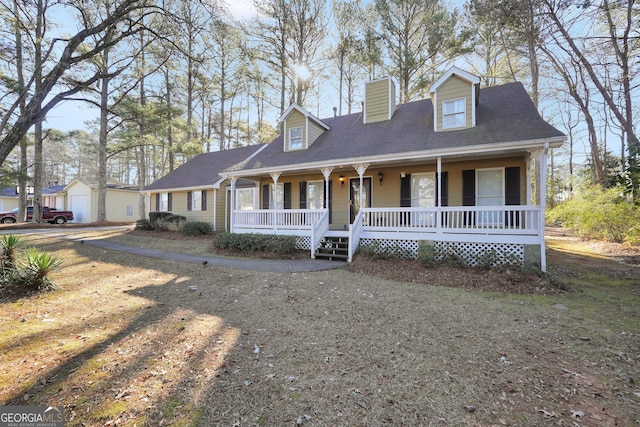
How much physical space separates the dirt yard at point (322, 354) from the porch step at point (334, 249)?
320cm

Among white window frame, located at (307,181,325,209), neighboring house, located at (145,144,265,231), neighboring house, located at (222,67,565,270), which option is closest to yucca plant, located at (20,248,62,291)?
neighboring house, located at (222,67,565,270)

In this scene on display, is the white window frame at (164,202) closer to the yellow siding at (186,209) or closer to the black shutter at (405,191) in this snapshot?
the yellow siding at (186,209)

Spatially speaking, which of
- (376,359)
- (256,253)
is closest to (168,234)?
(256,253)

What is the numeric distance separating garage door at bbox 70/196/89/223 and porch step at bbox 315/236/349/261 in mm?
27357

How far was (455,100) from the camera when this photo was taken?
1027cm

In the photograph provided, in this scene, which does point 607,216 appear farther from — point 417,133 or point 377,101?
point 377,101

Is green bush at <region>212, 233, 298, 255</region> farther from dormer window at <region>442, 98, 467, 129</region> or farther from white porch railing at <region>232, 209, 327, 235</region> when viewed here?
dormer window at <region>442, 98, 467, 129</region>

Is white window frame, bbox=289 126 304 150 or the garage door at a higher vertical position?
white window frame, bbox=289 126 304 150

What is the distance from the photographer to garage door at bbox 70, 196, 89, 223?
26.8 metres

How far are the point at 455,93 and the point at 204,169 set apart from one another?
15.6 m

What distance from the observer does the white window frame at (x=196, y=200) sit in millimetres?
17641

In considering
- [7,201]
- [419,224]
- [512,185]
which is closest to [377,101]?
[419,224]

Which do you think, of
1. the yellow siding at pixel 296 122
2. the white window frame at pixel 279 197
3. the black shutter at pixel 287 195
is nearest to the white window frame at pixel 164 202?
the white window frame at pixel 279 197

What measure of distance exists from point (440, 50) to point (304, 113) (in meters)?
11.9
